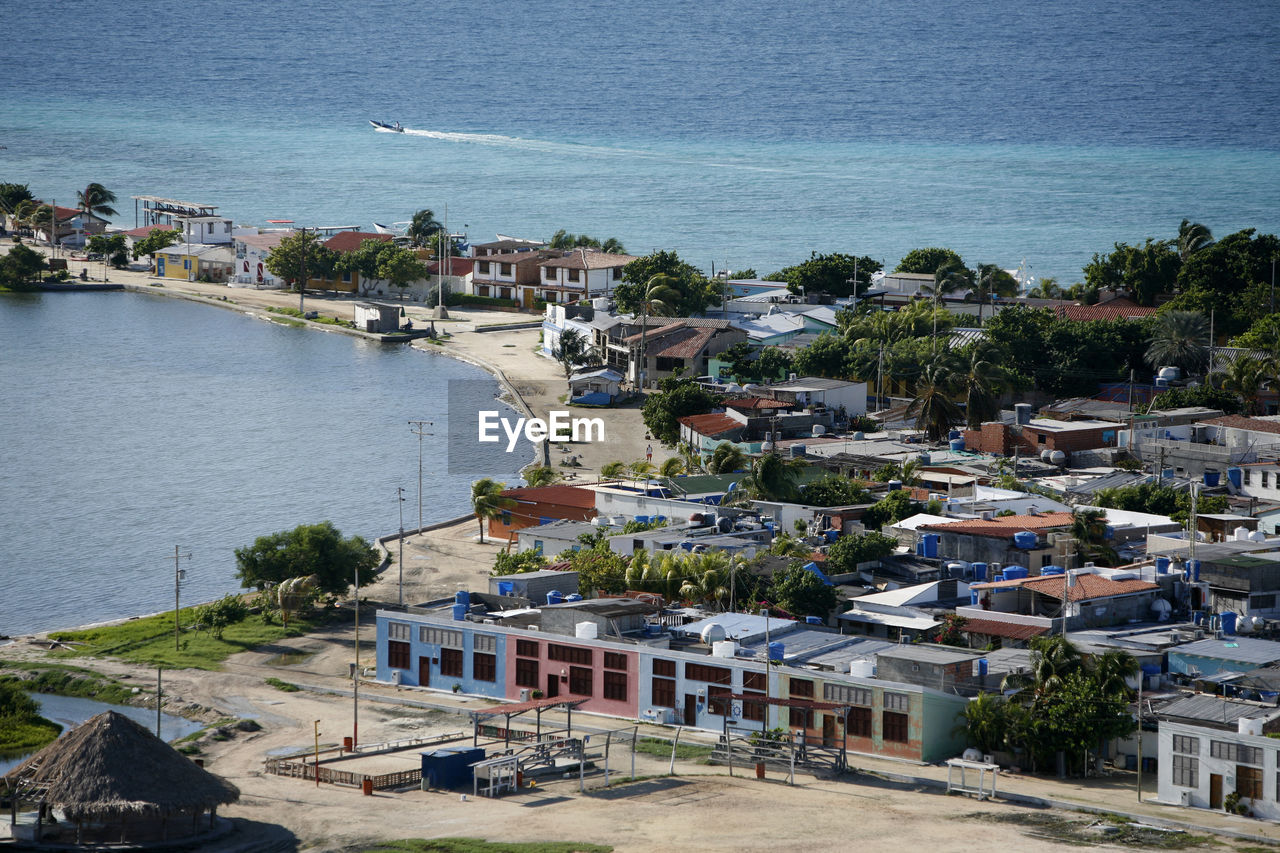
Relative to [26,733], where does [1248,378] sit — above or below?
above

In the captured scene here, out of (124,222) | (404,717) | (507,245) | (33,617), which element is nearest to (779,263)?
(507,245)

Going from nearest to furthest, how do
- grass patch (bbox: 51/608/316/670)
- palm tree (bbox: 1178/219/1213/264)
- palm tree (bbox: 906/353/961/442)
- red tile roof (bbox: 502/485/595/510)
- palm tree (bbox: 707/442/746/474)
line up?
grass patch (bbox: 51/608/316/670) → red tile roof (bbox: 502/485/595/510) → palm tree (bbox: 707/442/746/474) → palm tree (bbox: 906/353/961/442) → palm tree (bbox: 1178/219/1213/264)

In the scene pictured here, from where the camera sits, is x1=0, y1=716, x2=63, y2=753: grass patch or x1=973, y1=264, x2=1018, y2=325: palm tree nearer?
x1=0, y1=716, x2=63, y2=753: grass patch

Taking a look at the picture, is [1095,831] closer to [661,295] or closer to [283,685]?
[283,685]

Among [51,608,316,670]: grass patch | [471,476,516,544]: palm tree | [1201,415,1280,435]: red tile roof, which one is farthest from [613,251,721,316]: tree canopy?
[51,608,316,670]: grass patch

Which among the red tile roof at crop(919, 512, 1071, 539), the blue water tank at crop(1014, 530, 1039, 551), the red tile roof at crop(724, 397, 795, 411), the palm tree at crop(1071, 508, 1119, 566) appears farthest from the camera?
the red tile roof at crop(724, 397, 795, 411)

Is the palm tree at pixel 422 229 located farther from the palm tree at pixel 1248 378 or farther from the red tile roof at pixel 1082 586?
the red tile roof at pixel 1082 586

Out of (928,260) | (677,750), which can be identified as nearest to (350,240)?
(928,260)

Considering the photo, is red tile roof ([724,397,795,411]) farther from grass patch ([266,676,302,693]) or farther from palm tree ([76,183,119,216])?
palm tree ([76,183,119,216])
